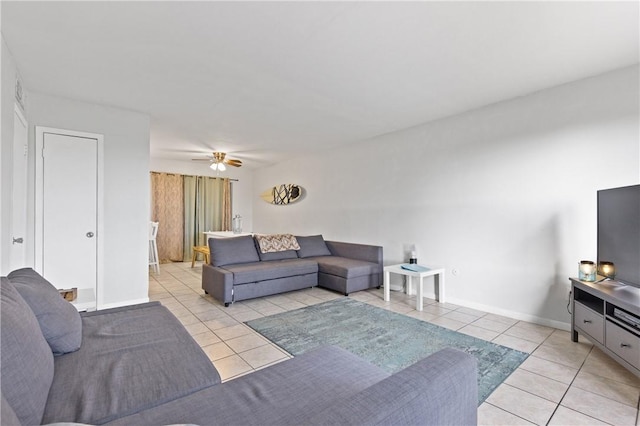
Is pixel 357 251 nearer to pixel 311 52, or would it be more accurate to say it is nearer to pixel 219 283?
pixel 219 283

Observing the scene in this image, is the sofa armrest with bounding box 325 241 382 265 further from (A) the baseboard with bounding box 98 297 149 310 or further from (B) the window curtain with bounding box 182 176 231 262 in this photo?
(B) the window curtain with bounding box 182 176 231 262

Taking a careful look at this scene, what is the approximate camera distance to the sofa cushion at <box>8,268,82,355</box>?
4.58 ft

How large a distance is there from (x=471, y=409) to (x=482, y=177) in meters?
3.10

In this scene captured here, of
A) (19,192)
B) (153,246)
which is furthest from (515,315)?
(153,246)

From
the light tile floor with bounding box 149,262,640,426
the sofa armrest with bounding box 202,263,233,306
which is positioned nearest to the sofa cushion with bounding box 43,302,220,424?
the light tile floor with bounding box 149,262,640,426

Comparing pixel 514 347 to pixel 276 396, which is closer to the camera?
pixel 276 396

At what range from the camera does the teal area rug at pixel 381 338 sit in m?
2.25

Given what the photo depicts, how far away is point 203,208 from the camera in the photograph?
7371 mm

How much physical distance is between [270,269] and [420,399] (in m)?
3.43

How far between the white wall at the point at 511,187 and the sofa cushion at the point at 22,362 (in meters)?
3.81

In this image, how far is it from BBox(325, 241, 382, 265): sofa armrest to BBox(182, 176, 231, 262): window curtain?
3525mm

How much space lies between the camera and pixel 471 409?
1.02 m

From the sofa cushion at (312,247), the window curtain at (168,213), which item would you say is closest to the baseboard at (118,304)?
the sofa cushion at (312,247)

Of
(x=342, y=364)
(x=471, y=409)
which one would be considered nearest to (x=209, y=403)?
(x=342, y=364)
